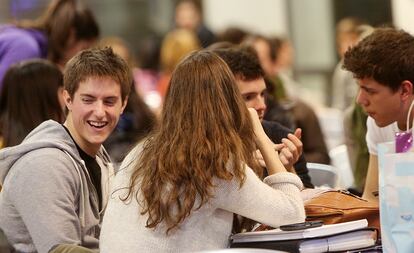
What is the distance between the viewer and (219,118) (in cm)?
371

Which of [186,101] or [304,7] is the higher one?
[186,101]

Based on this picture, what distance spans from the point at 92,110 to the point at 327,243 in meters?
1.15

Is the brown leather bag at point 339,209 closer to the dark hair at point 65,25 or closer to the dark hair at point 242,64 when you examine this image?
the dark hair at point 242,64

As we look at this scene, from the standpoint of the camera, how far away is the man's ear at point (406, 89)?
14.3 feet

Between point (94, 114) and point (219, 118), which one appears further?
point (94, 114)

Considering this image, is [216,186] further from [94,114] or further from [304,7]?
[304,7]

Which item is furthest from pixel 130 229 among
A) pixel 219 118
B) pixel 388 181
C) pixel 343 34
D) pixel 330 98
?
pixel 330 98

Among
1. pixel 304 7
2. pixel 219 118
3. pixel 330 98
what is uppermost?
pixel 219 118

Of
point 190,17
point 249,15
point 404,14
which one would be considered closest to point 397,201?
point 404,14

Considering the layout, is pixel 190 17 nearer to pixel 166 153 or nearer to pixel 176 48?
pixel 176 48

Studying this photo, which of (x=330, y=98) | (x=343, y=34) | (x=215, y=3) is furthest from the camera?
(x=215, y=3)

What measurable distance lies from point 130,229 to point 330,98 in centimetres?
814

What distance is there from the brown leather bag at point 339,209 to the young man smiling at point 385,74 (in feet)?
1.67

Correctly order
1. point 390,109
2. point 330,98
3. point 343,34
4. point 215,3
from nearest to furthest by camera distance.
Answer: point 390,109
point 343,34
point 330,98
point 215,3
